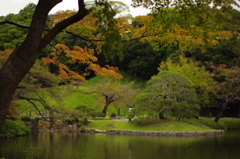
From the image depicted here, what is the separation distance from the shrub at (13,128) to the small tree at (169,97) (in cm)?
896

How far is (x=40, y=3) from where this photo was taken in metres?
5.03

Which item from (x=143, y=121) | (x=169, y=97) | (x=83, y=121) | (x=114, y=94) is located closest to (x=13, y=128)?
(x=83, y=121)

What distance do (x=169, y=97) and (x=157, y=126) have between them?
2698mm

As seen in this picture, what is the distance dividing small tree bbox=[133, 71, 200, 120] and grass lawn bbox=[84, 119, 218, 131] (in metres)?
0.84

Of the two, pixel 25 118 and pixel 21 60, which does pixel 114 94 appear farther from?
pixel 21 60

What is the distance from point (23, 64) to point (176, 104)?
69.9ft

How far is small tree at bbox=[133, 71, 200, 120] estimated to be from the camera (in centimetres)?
2533

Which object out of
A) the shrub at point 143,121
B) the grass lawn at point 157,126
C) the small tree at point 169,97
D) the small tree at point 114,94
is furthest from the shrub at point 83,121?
the small tree at point 169,97

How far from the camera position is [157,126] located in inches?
981

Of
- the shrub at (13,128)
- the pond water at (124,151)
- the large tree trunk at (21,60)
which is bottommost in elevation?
the pond water at (124,151)

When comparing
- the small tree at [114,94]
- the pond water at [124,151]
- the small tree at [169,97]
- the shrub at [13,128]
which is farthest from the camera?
the small tree at [114,94]

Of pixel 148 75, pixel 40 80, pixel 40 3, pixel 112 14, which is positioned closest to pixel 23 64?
pixel 40 3

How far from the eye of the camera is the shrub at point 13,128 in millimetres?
20969

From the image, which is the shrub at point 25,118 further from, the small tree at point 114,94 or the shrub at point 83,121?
the small tree at point 114,94
